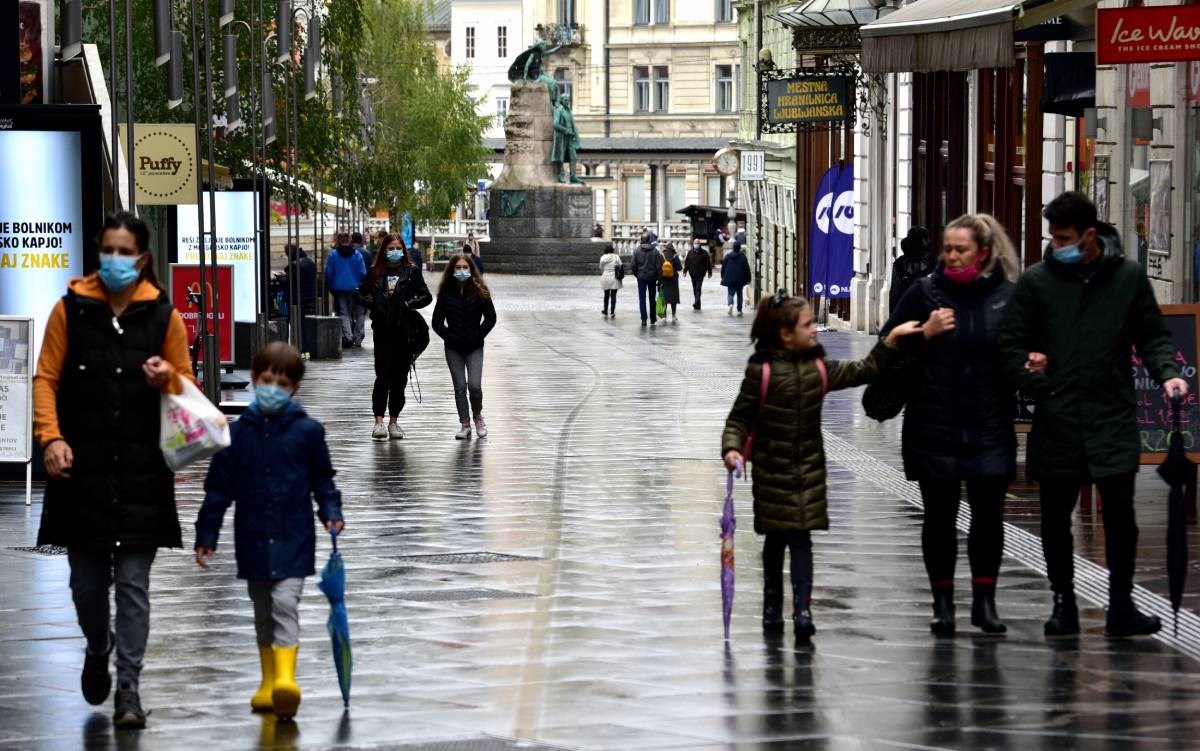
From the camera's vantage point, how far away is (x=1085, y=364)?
982 cm

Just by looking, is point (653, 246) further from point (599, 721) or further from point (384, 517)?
point (599, 721)

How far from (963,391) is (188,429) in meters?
3.30

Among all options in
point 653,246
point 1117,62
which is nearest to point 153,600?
point 1117,62

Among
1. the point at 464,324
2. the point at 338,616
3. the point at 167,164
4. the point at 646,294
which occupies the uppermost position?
the point at 167,164

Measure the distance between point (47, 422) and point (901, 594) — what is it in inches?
180

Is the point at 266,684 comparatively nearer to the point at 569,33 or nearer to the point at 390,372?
the point at 390,372

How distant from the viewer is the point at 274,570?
8.45 m

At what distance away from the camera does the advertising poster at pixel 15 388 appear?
1576cm

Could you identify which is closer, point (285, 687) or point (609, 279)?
point (285, 687)

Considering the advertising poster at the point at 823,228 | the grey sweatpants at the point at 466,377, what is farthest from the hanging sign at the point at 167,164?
the advertising poster at the point at 823,228

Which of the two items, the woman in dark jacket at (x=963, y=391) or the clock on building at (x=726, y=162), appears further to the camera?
the clock on building at (x=726, y=162)

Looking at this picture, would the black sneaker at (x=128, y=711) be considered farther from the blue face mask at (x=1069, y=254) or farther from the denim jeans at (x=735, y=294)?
the denim jeans at (x=735, y=294)

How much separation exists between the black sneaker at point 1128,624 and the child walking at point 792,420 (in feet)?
4.09

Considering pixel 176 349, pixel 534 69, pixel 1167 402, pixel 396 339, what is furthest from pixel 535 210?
pixel 176 349
